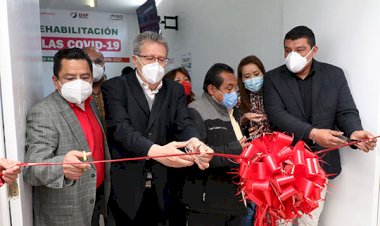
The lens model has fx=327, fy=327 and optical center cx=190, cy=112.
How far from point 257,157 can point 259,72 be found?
1.25m

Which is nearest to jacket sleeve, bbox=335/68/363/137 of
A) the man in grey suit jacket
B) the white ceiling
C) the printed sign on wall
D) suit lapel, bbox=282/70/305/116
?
suit lapel, bbox=282/70/305/116

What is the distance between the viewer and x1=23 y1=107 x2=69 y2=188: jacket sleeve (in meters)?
1.35

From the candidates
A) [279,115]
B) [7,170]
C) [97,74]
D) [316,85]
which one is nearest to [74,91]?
[7,170]

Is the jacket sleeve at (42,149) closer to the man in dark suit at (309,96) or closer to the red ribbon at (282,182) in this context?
the red ribbon at (282,182)

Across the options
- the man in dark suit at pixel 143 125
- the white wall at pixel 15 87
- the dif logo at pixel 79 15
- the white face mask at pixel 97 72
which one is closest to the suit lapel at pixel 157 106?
the man in dark suit at pixel 143 125

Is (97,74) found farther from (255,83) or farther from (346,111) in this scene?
(346,111)

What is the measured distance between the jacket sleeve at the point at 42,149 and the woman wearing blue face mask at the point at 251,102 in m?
1.27

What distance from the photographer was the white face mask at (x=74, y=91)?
1594mm

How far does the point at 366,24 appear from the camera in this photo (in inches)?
77.6

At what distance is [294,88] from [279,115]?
21cm

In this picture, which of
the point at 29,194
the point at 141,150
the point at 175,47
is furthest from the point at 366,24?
the point at 175,47

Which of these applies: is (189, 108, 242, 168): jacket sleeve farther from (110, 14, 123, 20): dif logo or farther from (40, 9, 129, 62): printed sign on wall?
(110, 14, 123, 20): dif logo

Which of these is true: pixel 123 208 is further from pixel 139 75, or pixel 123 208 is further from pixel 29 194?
pixel 139 75

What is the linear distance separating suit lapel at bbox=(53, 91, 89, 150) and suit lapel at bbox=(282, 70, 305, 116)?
127cm
